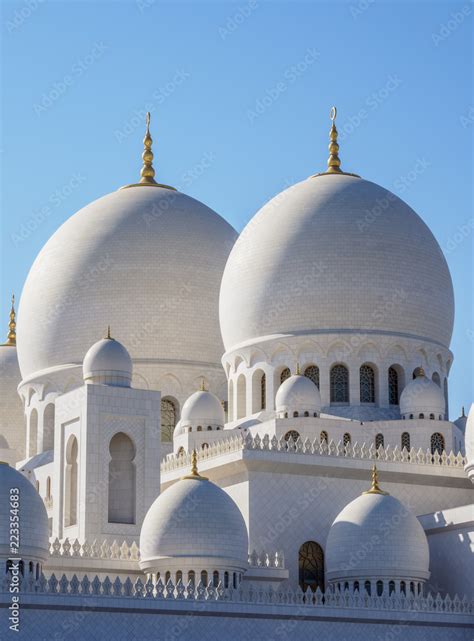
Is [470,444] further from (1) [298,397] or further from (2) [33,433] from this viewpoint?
(2) [33,433]

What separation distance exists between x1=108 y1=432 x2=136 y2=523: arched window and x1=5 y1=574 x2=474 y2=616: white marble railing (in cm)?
357

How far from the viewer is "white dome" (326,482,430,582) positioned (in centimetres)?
3356

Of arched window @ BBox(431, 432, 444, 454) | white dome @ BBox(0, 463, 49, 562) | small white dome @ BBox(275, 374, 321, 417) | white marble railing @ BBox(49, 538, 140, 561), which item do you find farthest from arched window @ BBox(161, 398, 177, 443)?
white dome @ BBox(0, 463, 49, 562)

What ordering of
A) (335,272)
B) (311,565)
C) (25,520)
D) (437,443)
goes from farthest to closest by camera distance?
(335,272) → (437,443) → (311,565) → (25,520)

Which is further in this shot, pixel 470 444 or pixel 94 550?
pixel 470 444

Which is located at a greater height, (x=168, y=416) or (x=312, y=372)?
(x=312, y=372)

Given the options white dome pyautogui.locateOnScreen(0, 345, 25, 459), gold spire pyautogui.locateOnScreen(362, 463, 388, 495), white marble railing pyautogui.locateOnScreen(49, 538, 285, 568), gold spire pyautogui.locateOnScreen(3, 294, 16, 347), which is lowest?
white marble railing pyautogui.locateOnScreen(49, 538, 285, 568)

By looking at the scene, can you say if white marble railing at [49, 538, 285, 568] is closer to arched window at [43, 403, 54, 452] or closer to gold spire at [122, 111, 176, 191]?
arched window at [43, 403, 54, 452]

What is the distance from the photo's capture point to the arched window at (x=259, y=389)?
41375 millimetres

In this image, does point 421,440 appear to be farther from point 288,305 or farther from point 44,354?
point 44,354

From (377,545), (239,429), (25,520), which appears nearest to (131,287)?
(239,429)

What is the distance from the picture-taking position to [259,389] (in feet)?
136

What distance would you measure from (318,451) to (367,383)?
13.7 ft

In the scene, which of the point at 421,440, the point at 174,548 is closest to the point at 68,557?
the point at 174,548
